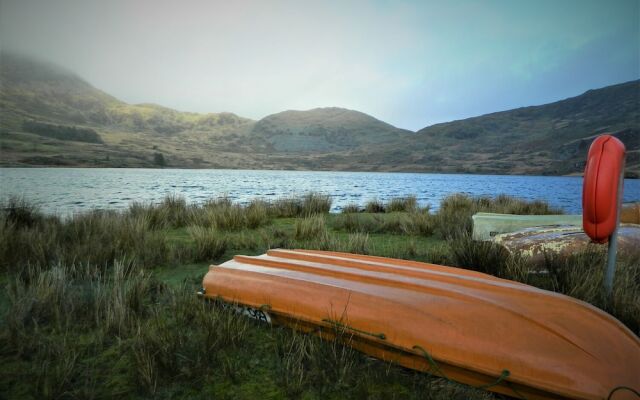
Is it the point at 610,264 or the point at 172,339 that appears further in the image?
the point at 610,264

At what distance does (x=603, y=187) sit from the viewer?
2262mm

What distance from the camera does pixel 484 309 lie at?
6.10 feet

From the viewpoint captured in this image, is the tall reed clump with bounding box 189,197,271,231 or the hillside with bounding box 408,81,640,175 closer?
the tall reed clump with bounding box 189,197,271,231

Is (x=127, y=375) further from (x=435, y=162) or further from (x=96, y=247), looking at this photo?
(x=435, y=162)

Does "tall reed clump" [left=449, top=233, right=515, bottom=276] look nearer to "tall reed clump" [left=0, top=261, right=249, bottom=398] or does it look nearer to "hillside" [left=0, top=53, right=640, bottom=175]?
"tall reed clump" [left=0, top=261, right=249, bottom=398]

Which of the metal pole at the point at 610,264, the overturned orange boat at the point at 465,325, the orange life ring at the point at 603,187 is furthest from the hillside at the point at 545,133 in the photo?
the overturned orange boat at the point at 465,325

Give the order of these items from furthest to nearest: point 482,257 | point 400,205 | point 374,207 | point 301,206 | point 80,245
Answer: point 400,205, point 374,207, point 301,206, point 80,245, point 482,257

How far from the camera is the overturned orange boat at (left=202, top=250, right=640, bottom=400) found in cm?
156

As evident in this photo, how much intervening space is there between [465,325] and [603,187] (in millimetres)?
1419

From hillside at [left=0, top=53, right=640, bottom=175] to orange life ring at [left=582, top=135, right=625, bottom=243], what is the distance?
57562mm

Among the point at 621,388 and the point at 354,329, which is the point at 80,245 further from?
the point at 621,388

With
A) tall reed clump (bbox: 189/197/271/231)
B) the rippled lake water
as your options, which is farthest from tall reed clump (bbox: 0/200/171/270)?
the rippled lake water

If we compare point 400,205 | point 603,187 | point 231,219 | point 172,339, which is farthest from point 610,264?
point 400,205

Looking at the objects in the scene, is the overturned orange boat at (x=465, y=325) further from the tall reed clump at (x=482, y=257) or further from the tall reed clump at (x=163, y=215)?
the tall reed clump at (x=163, y=215)
